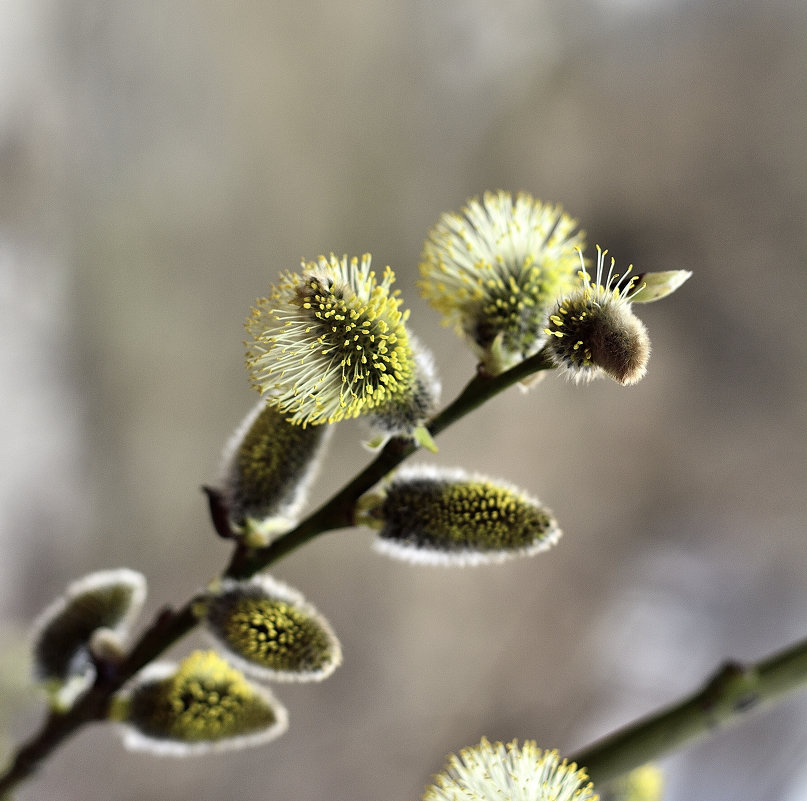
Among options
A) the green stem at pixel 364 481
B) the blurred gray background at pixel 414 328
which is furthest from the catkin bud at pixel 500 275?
the blurred gray background at pixel 414 328

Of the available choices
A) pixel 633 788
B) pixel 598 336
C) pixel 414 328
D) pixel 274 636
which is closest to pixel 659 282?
pixel 598 336

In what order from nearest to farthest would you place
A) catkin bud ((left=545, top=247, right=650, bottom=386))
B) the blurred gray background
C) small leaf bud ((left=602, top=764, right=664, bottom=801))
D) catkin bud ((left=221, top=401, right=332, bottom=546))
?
catkin bud ((left=545, top=247, right=650, bottom=386)) < catkin bud ((left=221, top=401, right=332, bottom=546)) < small leaf bud ((left=602, top=764, right=664, bottom=801)) < the blurred gray background

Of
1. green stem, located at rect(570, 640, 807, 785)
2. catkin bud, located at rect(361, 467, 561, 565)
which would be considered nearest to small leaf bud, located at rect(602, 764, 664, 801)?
green stem, located at rect(570, 640, 807, 785)

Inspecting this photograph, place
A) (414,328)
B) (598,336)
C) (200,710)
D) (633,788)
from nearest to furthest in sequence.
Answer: (598,336) → (200,710) → (633,788) → (414,328)

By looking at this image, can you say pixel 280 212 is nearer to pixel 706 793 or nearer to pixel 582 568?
pixel 582 568

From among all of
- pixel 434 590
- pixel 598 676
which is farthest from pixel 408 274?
pixel 598 676

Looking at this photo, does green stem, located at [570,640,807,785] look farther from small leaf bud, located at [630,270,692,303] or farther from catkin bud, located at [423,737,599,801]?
small leaf bud, located at [630,270,692,303]

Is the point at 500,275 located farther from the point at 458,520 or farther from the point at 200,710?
the point at 200,710
